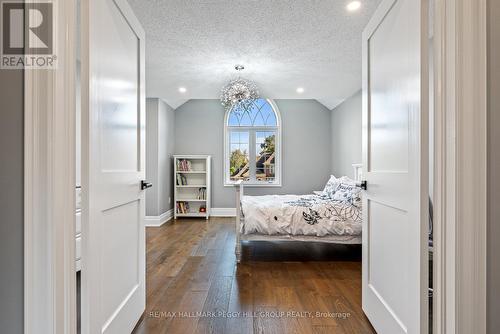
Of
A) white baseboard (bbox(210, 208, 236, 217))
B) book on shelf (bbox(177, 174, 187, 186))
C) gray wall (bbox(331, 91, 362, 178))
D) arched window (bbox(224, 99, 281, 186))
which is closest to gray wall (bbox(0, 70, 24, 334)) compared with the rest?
gray wall (bbox(331, 91, 362, 178))

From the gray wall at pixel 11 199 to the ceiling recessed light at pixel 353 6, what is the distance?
221cm

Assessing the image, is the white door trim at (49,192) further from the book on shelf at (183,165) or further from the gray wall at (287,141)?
the gray wall at (287,141)

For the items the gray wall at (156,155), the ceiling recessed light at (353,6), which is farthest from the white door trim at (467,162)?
the gray wall at (156,155)

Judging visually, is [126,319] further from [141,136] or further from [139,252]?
[141,136]

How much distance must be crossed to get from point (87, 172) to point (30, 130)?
28cm

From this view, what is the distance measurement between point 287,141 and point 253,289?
4.10m

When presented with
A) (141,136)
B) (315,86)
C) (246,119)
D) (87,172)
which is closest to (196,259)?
(141,136)

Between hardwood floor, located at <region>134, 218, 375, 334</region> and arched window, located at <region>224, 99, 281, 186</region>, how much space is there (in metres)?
2.46

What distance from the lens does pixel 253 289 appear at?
2.27 m

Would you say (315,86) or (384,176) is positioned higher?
(315,86)

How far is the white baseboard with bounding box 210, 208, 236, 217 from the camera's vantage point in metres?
5.85

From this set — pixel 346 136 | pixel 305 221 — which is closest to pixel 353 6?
pixel 305 221

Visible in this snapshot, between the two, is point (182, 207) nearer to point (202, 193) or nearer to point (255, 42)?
point (202, 193)

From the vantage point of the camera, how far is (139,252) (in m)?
1.81
